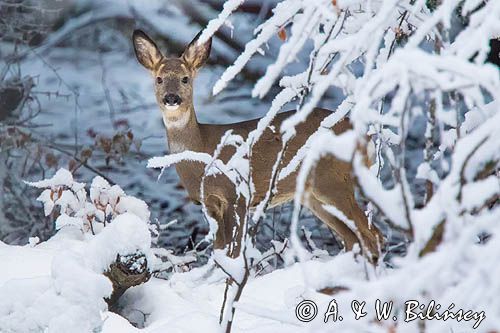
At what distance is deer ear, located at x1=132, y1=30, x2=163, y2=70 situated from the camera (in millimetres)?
4367

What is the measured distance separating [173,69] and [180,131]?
0.29 m

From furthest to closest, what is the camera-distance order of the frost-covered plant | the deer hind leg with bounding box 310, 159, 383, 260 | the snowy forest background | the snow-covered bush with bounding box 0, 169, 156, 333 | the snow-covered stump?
the deer hind leg with bounding box 310, 159, 383, 260 → the frost-covered plant → the snow-covered stump → the snow-covered bush with bounding box 0, 169, 156, 333 → the snowy forest background

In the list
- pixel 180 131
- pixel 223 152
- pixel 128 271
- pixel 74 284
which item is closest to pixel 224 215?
pixel 223 152

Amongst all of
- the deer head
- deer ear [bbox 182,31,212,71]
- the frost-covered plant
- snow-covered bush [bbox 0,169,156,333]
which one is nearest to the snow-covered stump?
snow-covered bush [bbox 0,169,156,333]

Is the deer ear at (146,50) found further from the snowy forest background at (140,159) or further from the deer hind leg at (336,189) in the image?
the deer hind leg at (336,189)

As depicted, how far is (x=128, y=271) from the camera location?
2631 mm

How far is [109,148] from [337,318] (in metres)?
3.22

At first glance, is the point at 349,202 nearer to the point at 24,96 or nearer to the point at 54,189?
the point at 54,189

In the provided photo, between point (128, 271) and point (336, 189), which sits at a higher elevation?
point (128, 271)

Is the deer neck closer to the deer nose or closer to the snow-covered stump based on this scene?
the deer nose

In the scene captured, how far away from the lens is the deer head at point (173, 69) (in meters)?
4.31

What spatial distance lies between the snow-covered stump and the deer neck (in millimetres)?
1681

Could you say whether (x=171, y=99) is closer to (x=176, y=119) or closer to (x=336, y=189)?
(x=176, y=119)

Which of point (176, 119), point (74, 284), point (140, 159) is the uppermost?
point (74, 284)
